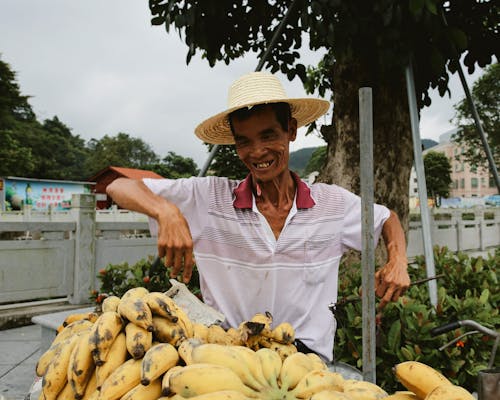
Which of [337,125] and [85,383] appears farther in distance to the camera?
[337,125]

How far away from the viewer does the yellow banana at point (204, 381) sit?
0.95m

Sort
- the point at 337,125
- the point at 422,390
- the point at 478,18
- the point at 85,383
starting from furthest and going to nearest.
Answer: the point at 337,125 → the point at 478,18 → the point at 85,383 → the point at 422,390

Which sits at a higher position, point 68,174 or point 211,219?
point 68,174

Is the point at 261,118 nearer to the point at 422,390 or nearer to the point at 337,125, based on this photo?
the point at 422,390

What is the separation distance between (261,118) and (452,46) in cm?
201

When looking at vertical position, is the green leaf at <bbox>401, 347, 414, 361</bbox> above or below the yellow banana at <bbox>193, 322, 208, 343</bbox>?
below

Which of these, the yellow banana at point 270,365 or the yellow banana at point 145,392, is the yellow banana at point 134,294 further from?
the yellow banana at point 270,365

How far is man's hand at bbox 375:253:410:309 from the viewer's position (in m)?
1.77

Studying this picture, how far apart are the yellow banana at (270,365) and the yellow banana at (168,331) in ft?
0.80

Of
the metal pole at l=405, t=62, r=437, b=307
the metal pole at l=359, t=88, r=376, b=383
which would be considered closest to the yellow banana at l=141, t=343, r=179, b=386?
the metal pole at l=359, t=88, r=376, b=383

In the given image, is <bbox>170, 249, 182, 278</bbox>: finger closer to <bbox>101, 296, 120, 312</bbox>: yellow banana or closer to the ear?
<bbox>101, 296, 120, 312</bbox>: yellow banana

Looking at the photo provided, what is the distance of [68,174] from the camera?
1869 inches

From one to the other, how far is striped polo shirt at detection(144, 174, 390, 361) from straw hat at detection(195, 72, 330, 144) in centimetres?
33

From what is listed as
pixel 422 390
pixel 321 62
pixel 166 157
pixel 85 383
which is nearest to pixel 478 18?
pixel 321 62
